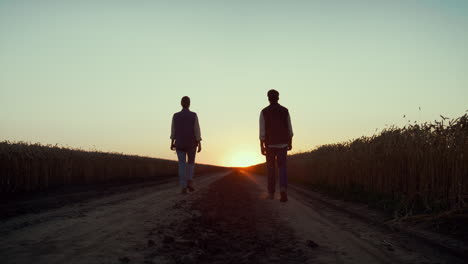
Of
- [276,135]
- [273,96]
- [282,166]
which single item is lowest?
[282,166]

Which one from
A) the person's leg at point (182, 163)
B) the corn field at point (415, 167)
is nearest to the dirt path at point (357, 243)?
the corn field at point (415, 167)

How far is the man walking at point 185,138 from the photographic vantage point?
1185 centimetres

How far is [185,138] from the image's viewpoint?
39.0 feet

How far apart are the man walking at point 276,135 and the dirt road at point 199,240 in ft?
9.18

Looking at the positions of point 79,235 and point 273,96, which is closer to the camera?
point 79,235

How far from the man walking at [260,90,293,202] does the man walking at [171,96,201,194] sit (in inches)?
103

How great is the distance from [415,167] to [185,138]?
21.1 ft

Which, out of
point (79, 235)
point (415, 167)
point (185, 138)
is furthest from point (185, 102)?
point (79, 235)

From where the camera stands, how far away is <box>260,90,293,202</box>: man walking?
995 cm

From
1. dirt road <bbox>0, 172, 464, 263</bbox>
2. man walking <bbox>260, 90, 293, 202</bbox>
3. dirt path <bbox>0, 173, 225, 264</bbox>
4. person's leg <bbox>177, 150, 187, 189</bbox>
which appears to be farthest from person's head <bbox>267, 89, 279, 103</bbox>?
dirt path <bbox>0, 173, 225, 264</bbox>

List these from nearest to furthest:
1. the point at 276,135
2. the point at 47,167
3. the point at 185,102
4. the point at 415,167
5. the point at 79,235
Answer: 1. the point at 79,235
2. the point at 415,167
3. the point at 276,135
4. the point at 185,102
5. the point at 47,167

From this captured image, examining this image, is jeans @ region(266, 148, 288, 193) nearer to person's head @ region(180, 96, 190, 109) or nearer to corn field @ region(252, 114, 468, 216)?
corn field @ region(252, 114, 468, 216)

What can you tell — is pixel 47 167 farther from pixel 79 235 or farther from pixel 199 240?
pixel 199 240

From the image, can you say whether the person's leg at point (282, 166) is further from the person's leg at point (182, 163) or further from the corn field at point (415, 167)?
the person's leg at point (182, 163)
